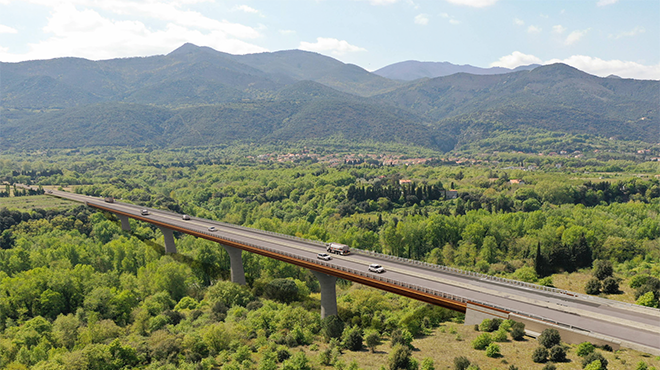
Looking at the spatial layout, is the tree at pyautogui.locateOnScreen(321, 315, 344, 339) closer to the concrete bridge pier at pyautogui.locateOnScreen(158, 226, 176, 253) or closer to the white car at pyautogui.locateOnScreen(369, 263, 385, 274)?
the white car at pyautogui.locateOnScreen(369, 263, 385, 274)

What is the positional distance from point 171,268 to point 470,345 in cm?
6036

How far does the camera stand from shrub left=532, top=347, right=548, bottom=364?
39.2 m

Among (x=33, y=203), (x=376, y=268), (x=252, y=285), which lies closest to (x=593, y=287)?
(x=376, y=268)

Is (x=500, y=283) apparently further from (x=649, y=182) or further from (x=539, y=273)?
(x=649, y=182)

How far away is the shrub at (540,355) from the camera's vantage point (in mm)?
39237

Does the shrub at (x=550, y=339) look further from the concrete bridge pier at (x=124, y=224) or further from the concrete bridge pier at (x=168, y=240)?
the concrete bridge pier at (x=124, y=224)

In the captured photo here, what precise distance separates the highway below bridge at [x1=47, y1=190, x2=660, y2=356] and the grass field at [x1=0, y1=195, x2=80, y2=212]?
→ 96.8 meters

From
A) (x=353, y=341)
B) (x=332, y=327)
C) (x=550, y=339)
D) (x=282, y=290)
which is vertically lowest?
(x=282, y=290)

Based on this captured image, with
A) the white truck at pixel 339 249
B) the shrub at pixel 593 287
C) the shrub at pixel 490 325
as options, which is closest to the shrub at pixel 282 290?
the white truck at pixel 339 249

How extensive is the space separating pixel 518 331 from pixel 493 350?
15.5 ft

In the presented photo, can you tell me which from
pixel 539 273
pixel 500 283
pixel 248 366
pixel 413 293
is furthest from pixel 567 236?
pixel 248 366

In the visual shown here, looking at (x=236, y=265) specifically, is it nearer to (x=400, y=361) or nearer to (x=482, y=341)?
(x=400, y=361)

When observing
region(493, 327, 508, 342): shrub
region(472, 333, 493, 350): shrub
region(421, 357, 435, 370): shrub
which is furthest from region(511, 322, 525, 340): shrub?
region(421, 357, 435, 370): shrub

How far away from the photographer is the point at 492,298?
49344mm
